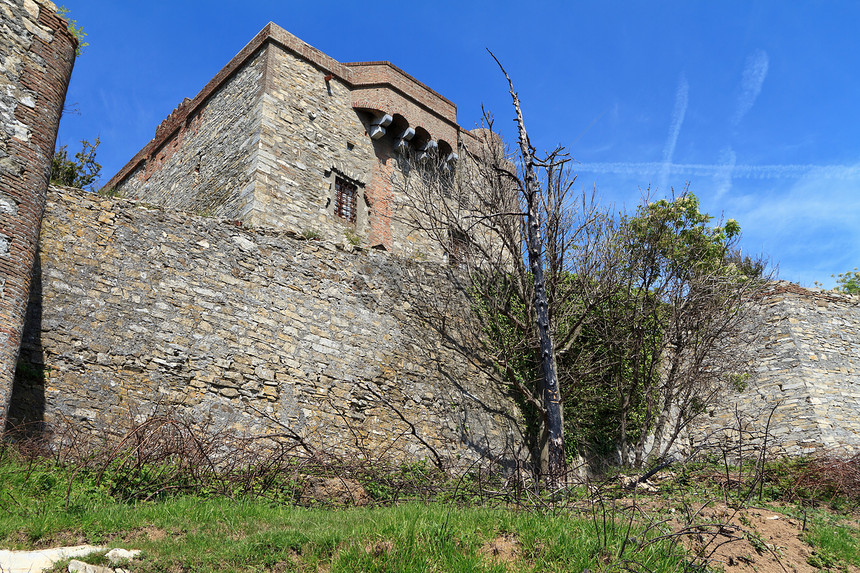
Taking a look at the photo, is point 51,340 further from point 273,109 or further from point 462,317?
point 273,109

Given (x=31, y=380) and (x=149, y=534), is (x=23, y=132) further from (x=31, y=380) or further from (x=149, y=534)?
(x=149, y=534)

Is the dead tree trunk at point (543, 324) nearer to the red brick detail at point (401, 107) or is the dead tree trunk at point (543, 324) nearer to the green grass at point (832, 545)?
the green grass at point (832, 545)

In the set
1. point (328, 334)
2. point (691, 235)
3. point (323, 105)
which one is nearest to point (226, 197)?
point (323, 105)

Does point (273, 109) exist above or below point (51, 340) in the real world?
above

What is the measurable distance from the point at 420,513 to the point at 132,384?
16.6 ft

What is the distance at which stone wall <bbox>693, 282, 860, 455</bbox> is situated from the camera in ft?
48.3

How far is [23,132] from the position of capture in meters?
8.15

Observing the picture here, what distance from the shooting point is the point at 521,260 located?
46.2 ft

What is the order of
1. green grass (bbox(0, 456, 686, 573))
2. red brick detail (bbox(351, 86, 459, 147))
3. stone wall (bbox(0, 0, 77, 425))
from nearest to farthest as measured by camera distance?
green grass (bbox(0, 456, 686, 573)) → stone wall (bbox(0, 0, 77, 425)) → red brick detail (bbox(351, 86, 459, 147))

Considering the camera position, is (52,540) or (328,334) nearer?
(52,540)

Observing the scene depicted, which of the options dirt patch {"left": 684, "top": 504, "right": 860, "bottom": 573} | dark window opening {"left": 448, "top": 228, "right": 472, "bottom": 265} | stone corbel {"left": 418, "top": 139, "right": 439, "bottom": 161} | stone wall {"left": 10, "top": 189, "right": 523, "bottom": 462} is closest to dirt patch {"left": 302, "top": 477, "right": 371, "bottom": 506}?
stone wall {"left": 10, "top": 189, "right": 523, "bottom": 462}

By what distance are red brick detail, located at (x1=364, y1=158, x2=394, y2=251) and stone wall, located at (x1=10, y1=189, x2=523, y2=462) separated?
4894mm

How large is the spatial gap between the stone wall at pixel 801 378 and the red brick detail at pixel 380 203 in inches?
379

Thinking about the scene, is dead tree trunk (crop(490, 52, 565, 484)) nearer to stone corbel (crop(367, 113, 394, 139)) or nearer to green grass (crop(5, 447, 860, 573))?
green grass (crop(5, 447, 860, 573))
